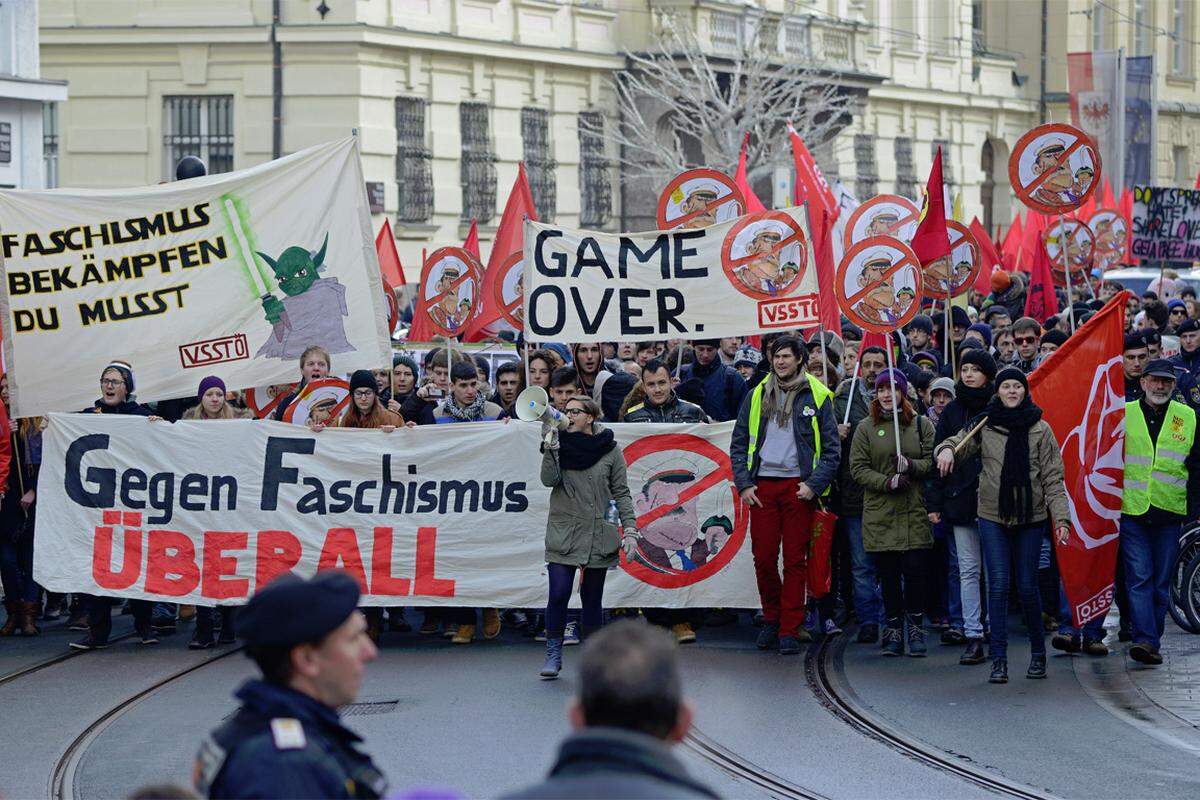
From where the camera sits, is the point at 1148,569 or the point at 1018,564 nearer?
the point at 1018,564

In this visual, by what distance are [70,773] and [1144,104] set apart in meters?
31.7

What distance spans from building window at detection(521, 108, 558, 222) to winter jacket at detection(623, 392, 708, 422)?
79.9 feet

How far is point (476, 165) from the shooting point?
3647 cm

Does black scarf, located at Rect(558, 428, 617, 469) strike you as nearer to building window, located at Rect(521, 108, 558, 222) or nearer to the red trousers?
the red trousers

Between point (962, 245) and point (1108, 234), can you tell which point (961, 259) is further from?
point (1108, 234)

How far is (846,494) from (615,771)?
9373 mm

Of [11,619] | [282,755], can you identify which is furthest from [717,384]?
[282,755]

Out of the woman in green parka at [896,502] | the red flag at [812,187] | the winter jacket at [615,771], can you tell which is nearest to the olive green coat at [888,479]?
the woman in green parka at [896,502]

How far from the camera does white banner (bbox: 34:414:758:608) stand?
12.9 metres

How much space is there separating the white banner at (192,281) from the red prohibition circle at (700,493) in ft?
6.89

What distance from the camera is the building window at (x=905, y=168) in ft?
159

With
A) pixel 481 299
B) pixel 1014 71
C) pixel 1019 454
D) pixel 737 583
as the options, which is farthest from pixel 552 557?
pixel 1014 71

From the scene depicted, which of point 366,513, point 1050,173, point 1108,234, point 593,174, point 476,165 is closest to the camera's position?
point 366,513

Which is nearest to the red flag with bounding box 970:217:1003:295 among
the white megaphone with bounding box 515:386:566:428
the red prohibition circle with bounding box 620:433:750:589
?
the red prohibition circle with bounding box 620:433:750:589
